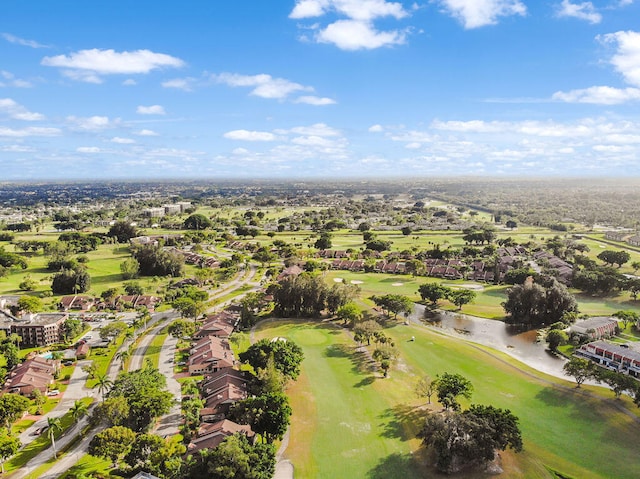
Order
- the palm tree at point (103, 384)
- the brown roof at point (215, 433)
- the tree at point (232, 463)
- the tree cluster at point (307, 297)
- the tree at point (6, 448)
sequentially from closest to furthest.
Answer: the tree at point (232, 463) → the tree at point (6, 448) → the brown roof at point (215, 433) → the palm tree at point (103, 384) → the tree cluster at point (307, 297)

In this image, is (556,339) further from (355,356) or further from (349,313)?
(349,313)

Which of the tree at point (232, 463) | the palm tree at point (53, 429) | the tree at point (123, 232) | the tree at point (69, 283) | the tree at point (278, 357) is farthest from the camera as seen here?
the tree at point (123, 232)

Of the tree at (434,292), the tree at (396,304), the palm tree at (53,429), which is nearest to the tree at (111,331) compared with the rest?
the palm tree at (53,429)

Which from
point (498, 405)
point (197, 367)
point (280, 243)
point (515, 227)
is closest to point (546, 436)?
point (498, 405)

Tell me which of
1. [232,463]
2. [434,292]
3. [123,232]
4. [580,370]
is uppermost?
[123,232]

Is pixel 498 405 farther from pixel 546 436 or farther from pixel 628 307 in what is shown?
pixel 628 307

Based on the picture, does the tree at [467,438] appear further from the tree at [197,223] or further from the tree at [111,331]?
the tree at [197,223]

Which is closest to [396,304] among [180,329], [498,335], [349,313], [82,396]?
[349,313]
